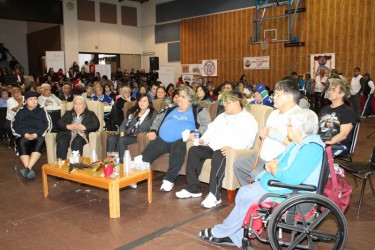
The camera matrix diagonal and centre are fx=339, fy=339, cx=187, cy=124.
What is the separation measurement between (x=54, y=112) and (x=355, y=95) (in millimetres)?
8054

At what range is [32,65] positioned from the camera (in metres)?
17.5

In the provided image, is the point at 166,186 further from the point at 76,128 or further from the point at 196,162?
the point at 76,128

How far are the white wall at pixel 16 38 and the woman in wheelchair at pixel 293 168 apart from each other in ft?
58.3

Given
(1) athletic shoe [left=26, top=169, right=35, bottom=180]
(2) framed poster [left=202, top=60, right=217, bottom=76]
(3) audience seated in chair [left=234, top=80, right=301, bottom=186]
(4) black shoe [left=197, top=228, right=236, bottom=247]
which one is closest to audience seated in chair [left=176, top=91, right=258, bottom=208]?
(3) audience seated in chair [left=234, top=80, right=301, bottom=186]

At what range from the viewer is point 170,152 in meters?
3.94

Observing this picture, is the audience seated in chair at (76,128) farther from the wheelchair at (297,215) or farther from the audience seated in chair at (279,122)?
the wheelchair at (297,215)

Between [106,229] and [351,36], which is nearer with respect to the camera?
[106,229]

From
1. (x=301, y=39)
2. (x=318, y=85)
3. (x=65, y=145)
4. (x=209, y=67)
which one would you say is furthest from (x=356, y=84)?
(x=65, y=145)

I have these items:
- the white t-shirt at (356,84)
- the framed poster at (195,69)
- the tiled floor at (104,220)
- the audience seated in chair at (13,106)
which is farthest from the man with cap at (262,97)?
the framed poster at (195,69)

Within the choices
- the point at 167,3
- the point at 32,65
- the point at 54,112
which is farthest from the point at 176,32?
the point at 54,112

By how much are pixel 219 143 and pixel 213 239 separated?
1.17 metres

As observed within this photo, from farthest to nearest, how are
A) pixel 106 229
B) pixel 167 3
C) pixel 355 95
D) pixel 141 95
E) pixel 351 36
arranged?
pixel 167 3 < pixel 351 36 < pixel 355 95 < pixel 141 95 < pixel 106 229

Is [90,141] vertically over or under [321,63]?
under

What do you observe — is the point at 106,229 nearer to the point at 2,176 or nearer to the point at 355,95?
the point at 2,176
